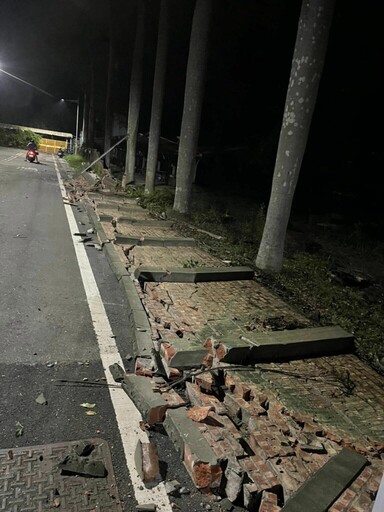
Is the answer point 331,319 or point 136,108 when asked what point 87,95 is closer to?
point 136,108

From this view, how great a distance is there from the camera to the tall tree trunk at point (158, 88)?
15531 mm

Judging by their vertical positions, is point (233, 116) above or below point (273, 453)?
above

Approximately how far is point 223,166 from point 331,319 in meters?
21.8

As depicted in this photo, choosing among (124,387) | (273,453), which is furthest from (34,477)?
(273,453)

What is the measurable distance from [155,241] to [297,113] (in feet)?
13.4

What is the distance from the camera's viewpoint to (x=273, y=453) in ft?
9.02

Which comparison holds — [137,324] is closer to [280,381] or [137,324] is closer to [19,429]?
[280,381]

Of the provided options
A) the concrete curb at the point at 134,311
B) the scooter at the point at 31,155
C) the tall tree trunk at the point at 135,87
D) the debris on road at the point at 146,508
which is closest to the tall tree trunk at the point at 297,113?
the concrete curb at the point at 134,311

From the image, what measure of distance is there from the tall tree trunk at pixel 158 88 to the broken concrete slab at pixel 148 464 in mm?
14905

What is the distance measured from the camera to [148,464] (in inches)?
103

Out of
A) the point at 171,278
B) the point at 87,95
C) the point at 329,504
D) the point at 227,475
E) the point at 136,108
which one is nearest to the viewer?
the point at 329,504

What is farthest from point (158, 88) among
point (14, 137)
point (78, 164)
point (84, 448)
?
point (14, 137)

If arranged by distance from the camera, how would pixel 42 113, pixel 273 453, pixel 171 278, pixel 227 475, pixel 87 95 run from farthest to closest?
pixel 42 113 → pixel 87 95 → pixel 171 278 → pixel 273 453 → pixel 227 475

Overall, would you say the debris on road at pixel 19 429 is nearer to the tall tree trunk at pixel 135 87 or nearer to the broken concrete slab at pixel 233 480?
the broken concrete slab at pixel 233 480
